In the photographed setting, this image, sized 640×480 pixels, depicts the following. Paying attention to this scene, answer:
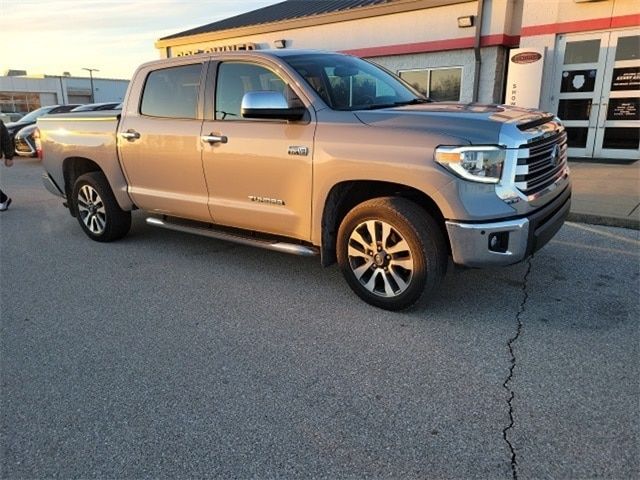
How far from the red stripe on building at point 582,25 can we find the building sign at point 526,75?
424 millimetres

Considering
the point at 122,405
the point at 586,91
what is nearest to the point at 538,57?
the point at 586,91

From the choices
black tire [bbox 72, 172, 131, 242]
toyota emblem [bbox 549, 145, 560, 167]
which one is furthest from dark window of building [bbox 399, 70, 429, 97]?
toyota emblem [bbox 549, 145, 560, 167]

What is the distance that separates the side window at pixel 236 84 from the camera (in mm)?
4395

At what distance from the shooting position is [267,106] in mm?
3906

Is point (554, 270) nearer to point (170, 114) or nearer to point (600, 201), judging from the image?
point (600, 201)

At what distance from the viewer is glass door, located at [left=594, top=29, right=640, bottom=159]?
10406 mm

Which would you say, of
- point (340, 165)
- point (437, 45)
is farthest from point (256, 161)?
point (437, 45)

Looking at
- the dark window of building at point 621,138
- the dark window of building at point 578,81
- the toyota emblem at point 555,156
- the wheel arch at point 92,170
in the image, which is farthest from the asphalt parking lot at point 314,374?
the dark window of building at point 578,81

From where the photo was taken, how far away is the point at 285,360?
10.7ft

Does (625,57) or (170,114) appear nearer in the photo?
(170,114)

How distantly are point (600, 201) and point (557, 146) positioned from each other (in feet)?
11.6

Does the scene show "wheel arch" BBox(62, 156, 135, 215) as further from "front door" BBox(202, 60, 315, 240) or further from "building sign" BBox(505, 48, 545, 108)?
"building sign" BBox(505, 48, 545, 108)

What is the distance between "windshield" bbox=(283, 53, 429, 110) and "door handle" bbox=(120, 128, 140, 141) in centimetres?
187

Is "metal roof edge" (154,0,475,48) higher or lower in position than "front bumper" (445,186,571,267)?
higher
